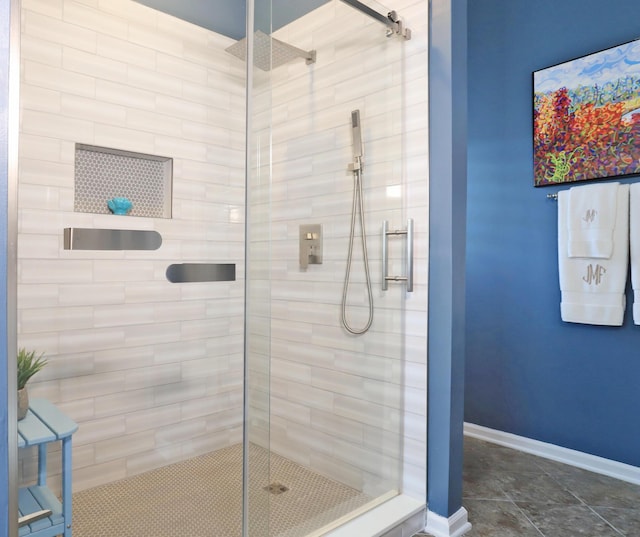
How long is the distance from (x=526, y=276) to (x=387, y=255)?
1174 millimetres

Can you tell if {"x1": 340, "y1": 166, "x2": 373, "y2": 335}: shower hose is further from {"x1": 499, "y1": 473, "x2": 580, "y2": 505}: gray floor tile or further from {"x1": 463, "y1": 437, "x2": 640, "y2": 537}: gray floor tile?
{"x1": 499, "y1": 473, "x2": 580, "y2": 505}: gray floor tile

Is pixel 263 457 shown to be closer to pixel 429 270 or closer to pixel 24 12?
pixel 429 270

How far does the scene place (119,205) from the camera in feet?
4.45

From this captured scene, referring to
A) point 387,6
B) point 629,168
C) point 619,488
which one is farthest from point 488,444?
point 387,6

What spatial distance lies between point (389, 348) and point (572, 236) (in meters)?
1.24

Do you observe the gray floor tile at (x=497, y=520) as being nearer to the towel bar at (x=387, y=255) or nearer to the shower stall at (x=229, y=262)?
the shower stall at (x=229, y=262)

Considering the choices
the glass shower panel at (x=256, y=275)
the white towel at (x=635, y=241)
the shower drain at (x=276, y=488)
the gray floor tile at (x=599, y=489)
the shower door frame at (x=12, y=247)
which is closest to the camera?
the shower door frame at (x=12, y=247)

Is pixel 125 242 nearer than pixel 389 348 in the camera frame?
Yes

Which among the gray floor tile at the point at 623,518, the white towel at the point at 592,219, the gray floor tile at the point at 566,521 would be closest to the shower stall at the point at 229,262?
the gray floor tile at the point at 566,521

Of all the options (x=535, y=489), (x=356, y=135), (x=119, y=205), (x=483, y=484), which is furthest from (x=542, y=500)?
(x=119, y=205)

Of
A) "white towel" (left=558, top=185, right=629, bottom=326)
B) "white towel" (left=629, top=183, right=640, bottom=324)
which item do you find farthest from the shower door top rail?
"white towel" (left=629, top=183, right=640, bottom=324)

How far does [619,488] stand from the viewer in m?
2.33

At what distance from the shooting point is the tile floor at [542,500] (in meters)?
1.98

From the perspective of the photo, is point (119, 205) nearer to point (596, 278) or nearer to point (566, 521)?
point (566, 521)
